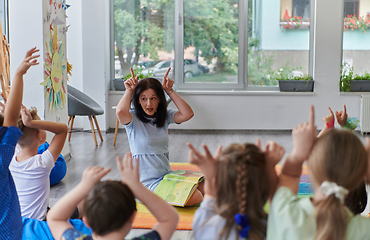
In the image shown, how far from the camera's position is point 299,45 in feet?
20.7

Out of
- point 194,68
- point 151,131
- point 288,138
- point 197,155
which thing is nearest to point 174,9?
point 194,68

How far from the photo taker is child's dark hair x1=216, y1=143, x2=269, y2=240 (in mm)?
954

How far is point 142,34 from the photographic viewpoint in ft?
21.1

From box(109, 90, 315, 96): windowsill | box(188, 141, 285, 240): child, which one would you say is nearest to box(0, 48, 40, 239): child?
box(188, 141, 285, 240): child

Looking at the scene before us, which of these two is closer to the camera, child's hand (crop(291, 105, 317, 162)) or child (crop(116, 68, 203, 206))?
child's hand (crop(291, 105, 317, 162))

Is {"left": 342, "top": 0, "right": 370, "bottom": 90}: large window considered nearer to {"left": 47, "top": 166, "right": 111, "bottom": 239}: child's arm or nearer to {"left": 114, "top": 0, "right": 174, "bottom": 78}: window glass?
{"left": 114, "top": 0, "right": 174, "bottom": 78}: window glass

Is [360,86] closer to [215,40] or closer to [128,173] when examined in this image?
[215,40]

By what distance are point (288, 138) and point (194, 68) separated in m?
1.94

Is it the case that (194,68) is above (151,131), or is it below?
above

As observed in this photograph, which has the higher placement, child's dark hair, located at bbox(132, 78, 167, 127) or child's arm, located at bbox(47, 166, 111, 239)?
child's dark hair, located at bbox(132, 78, 167, 127)

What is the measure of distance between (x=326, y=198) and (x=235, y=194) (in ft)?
0.75

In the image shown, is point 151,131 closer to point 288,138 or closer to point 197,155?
point 197,155

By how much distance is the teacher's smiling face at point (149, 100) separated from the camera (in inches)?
97.8

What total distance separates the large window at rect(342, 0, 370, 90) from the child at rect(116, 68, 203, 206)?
4.44 meters
